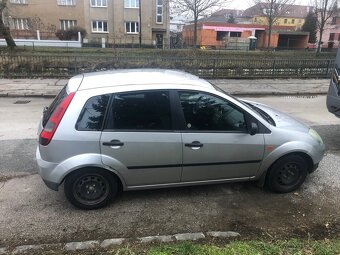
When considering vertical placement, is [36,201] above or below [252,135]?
below

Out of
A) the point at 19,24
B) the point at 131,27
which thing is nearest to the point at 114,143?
the point at 131,27

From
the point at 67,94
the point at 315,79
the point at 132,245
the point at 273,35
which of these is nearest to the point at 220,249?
the point at 132,245

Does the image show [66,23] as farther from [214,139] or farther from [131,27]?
[214,139]

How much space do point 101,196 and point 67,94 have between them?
4.27 ft

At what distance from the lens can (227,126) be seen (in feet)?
13.1

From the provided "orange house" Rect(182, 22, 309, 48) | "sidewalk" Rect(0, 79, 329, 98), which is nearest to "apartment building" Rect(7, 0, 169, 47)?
"orange house" Rect(182, 22, 309, 48)

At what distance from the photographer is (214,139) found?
154 inches

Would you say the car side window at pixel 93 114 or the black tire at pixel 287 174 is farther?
the black tire at pixel 287 174

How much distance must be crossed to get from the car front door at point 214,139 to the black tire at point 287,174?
34 centimetres

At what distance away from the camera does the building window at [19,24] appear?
4128 centimetres

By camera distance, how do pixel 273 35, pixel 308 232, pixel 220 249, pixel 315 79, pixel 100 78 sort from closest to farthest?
pixel 220 249 → pixel 308 232 → pixel 100 78 → pixel 315 79 → pixel 273 35

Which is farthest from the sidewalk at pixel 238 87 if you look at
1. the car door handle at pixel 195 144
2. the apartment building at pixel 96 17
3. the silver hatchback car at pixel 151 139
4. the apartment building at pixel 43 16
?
the apartment building at pixel 43 16

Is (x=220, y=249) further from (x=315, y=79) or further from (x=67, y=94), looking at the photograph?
(x=315, y=79)

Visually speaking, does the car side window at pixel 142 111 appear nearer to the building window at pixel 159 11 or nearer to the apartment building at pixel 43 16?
the apartment building at pixel 43 16
